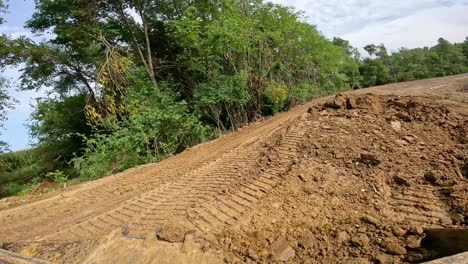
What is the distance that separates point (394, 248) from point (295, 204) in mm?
1156

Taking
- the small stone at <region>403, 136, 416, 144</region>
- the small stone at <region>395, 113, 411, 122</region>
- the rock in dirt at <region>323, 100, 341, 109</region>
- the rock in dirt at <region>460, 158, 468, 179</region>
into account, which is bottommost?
the rock in dirt at <region>460, 158, 468, 179</region>

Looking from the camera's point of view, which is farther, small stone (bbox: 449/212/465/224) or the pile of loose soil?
small stone (bbox: 449/212/465/224)

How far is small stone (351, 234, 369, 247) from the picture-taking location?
297cm

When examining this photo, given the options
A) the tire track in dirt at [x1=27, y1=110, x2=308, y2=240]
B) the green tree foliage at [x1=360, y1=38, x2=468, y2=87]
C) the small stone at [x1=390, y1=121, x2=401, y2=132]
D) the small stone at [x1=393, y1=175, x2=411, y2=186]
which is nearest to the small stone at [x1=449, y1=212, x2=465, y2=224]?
the small stone at [x1=393, y1=175, x2=411, y2=186]

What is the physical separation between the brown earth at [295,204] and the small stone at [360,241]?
0.02 meters

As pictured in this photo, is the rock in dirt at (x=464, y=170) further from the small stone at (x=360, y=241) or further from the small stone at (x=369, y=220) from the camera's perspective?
the small stone at (x=360, y=241)

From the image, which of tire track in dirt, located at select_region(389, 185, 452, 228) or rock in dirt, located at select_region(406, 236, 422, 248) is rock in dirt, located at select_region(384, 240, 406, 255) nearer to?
rock in dirt, located at select_region(406, 236, 422, 248)

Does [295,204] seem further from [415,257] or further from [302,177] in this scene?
[415,257]

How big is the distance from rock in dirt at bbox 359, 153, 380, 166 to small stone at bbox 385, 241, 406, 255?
5.01ft

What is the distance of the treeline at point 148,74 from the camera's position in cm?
963

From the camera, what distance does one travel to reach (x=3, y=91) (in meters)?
17.7

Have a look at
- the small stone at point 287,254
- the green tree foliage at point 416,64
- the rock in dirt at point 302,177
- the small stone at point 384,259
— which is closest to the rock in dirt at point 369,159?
the rock in dirt at point 302,177

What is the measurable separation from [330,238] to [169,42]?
15.1 m

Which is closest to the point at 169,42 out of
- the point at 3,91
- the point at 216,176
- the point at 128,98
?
the point at 128,98
